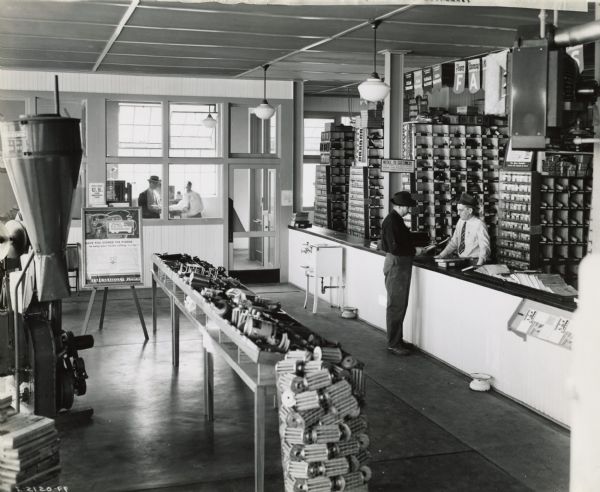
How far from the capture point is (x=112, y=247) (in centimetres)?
998

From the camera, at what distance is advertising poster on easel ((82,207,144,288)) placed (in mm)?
9844

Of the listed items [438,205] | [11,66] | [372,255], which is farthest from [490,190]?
[11,66]

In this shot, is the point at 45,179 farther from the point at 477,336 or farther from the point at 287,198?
the point at 287,198

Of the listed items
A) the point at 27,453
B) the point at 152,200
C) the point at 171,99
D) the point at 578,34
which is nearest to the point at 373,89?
the point at 578,34

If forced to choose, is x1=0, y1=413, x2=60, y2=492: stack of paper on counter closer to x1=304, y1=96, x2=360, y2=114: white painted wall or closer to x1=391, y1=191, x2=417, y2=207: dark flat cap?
x1=391, y1=191, x2=417, y2=207: dark flat cap

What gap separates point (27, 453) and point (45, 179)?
1.75 m

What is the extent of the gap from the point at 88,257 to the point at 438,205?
5795mm

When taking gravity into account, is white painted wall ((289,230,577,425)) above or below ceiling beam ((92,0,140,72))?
below

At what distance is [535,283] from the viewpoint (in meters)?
7.32

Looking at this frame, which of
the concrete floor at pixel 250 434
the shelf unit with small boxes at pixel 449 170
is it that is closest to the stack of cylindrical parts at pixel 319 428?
the concrete floor at pixel 250 434

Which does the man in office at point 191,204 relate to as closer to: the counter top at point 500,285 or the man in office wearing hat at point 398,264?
the counter top at point 500,285

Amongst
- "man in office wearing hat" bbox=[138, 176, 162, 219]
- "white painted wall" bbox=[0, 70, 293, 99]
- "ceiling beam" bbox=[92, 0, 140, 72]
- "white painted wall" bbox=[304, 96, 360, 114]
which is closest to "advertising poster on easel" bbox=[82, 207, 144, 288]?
"ceiling beam" bbox=[92, 0, 140, 72]

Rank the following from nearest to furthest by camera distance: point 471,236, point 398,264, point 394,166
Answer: point 398,264
point 471,236
point 394,166

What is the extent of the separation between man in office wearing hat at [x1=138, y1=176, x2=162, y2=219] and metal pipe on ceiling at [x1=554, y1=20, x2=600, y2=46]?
1097 centimetres
